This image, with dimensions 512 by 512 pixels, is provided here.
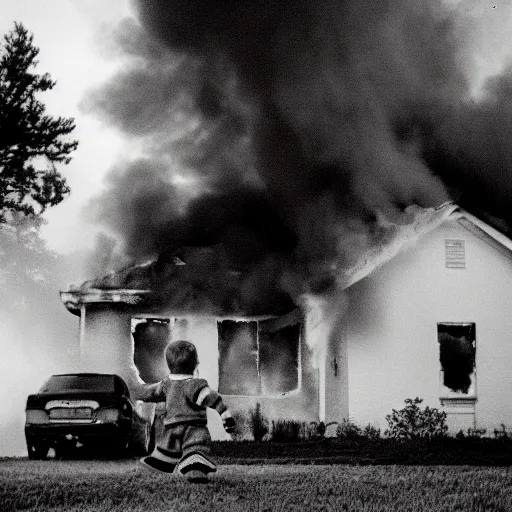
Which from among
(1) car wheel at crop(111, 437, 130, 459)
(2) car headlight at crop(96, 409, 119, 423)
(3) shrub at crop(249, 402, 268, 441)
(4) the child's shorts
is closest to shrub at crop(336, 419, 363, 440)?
(3) shrub at crop(249, 402, 268, 441)

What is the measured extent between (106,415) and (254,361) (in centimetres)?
633

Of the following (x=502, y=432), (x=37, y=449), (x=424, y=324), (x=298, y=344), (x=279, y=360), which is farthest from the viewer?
(x=279, y=360)

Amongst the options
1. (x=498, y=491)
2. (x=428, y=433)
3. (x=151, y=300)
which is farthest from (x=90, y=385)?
(x=498, y=491)

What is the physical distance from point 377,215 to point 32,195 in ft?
29.2

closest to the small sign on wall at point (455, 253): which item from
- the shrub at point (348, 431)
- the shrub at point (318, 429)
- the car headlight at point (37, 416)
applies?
the shrub at point (348, 431)

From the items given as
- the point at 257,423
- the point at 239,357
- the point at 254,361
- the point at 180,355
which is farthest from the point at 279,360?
the point at 180,355

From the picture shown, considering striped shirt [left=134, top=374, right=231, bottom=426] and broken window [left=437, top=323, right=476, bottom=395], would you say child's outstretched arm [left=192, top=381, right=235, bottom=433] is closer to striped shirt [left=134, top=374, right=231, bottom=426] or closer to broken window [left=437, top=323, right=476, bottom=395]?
striped shirt [left=134, top=374, right=231, bottom=426]

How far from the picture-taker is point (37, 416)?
14086mm

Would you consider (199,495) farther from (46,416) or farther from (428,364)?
(428,364)

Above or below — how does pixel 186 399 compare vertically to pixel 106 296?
below

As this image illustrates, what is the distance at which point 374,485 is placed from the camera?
897 centimetres

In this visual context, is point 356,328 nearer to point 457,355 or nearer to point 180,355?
point 457,355

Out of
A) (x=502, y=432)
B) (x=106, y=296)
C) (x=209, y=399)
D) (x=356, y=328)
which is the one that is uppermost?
(x=106, y=296)

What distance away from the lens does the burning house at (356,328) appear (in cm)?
1756
